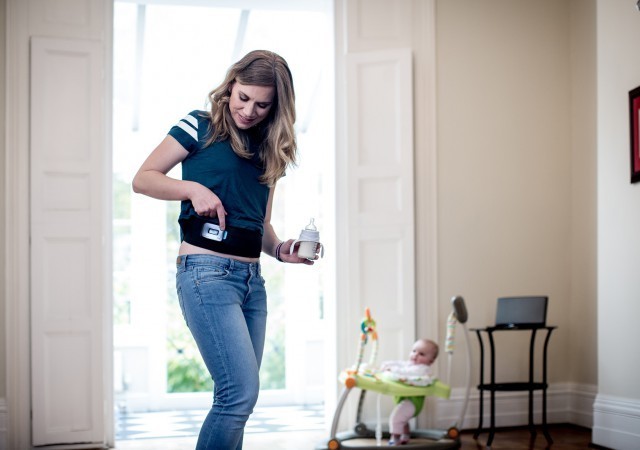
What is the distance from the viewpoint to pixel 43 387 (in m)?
4.45

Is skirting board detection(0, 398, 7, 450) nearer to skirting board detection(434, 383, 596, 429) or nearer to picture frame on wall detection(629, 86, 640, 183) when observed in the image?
skirting board detection(434, 383, 596, 429)

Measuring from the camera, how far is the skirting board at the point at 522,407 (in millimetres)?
4902

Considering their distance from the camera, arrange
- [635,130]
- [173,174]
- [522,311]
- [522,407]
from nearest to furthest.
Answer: [635,130] < [522,311] < [522,407] < [173,174]

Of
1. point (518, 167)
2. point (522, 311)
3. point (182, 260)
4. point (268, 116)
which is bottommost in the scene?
point (522, 311)

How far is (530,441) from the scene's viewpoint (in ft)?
14.7

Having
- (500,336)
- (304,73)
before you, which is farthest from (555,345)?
(304,73)

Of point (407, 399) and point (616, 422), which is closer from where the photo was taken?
point (616, 422)

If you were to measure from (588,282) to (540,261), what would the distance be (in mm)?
303

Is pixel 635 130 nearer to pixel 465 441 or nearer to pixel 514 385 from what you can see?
pixel 514 385

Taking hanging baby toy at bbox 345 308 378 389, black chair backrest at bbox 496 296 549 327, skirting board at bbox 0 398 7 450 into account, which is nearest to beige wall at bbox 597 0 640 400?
black chair backrest at bbox 496 296 549 327

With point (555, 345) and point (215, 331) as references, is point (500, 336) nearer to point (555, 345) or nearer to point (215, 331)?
point (555, 345)

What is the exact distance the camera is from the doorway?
6.31 metres

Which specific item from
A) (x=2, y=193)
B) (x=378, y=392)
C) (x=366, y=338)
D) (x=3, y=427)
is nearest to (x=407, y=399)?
(x=378, y=392)

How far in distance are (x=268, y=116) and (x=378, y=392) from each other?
2373 mm
